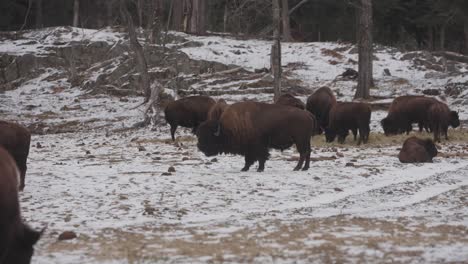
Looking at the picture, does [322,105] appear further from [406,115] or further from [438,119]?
[438,119]

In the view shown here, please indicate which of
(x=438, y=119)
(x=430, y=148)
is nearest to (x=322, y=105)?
(x=438, y=119)

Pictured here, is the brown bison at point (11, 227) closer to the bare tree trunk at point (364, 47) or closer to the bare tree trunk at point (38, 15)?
the bare tree trunk at point (364, 47)

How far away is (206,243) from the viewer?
23.5 ft

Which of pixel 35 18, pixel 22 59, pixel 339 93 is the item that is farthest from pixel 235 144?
pixel 35 18

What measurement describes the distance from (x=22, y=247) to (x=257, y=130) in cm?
847

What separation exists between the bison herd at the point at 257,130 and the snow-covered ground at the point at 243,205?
50cm

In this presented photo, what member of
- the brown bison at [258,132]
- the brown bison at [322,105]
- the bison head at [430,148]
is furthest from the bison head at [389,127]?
the brown bison at [258,132]

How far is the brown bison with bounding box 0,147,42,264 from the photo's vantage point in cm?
494

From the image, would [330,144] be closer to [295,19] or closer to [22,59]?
[22,59]

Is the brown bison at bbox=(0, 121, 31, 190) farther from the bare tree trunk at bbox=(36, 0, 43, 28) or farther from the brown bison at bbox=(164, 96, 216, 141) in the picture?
the bare tree trunk at bbox=(36, 0, 43, 28)

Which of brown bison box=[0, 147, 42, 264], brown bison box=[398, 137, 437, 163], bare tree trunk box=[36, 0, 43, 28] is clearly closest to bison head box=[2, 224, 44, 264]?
brown bison box=[0, 147, 42, 264]

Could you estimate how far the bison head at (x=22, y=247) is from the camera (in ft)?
17.1

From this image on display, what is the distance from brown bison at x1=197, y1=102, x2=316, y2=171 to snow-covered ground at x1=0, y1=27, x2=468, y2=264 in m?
0.45

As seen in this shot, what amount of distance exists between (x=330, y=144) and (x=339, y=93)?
11162mm
